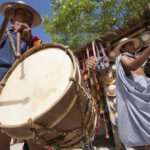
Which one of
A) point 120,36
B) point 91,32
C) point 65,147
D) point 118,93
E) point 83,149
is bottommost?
point 83,149

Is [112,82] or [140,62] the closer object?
[140,62]

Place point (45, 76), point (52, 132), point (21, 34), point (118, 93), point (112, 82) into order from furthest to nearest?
point (112, 82), point (118, 93), point (21, 34), point (45, 76), point (52, 132)

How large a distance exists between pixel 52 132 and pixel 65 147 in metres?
0.29

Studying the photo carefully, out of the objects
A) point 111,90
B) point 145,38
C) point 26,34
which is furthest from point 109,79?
point 26,34

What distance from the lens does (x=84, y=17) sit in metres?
Answer: 8.45

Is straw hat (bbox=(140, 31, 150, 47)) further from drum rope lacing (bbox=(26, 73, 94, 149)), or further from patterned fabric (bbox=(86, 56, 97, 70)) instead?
drum rope lacing (bbox=(26, 73, 94, 149))

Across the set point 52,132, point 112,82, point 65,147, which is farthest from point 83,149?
point 52,132

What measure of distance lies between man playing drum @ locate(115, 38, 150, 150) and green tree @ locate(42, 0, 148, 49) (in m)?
6.21

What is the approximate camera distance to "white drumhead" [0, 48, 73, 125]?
944 mm

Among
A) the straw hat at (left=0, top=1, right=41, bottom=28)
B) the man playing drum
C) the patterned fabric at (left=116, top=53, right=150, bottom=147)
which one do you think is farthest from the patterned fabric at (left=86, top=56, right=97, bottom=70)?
the straw hat at (left=0, top=1, right=41, bottom=28)

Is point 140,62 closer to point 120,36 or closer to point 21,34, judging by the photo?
point 21,34

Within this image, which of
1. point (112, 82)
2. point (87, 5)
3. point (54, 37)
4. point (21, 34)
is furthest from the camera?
point (54, 37)

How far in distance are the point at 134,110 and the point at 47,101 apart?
4.09ft

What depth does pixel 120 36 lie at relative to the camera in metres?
3.41
